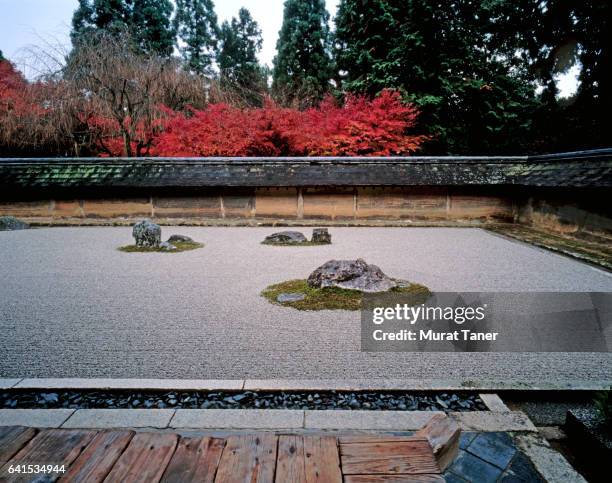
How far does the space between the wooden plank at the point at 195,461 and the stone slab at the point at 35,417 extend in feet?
4.52

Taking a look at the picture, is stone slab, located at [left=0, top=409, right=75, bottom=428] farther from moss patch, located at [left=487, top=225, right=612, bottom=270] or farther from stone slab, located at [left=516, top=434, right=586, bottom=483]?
moss patch, located at [left=487, top=225, right=612, bottom=270]

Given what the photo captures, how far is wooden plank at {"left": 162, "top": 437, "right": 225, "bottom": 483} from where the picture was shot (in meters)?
1.36

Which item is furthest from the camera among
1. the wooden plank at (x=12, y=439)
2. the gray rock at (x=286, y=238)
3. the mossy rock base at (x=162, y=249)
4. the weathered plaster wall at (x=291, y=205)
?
the weathered plaster wall at (x=291, y=205)

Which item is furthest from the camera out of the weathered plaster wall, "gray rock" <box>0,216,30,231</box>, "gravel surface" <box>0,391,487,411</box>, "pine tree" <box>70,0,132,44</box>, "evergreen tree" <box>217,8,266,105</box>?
"evergreen tree" <box>217,8,266,105</box>

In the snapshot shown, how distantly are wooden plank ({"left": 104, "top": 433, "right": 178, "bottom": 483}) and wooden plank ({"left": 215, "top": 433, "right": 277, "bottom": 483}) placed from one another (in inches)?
9.1

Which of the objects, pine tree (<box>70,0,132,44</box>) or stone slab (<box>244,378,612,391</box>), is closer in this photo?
stone slab (<box>244,378,612,391</box>)

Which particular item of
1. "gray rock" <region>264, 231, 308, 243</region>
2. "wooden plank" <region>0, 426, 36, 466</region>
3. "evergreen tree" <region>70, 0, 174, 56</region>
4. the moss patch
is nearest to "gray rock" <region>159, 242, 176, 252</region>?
"gray rock" <region>264, 231, 308, 243</region>

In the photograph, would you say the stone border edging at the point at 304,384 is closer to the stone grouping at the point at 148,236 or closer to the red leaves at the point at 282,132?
the stone grouping at the point at 148,236

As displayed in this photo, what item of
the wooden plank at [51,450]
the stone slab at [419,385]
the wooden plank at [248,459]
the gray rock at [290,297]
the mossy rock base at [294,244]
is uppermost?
the wooden plank at [51,450]

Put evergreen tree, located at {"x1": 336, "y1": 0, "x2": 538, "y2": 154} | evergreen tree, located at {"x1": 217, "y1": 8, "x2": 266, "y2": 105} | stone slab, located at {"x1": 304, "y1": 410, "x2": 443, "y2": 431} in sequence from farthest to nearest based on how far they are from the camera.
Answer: evergreen tree, located at {"x1": 217, "y1": 8, "x2": 266, "y2": 105} < evergreen tree, located at {"x1": 336, "y1": 0, "x2": 538, "y2": 154} < stone slab, located at {"x1": 304, "y1": 410, "x2": 443, "y2": 431}

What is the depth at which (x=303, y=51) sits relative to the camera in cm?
2266

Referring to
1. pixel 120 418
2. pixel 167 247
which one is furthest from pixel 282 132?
pixel 120 418

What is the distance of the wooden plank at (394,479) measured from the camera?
4.42 feet

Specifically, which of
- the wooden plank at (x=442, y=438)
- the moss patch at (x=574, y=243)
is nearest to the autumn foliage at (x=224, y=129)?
the moss patch at (x=574, y=243)
